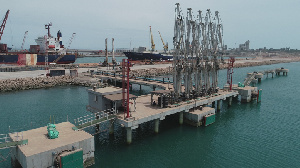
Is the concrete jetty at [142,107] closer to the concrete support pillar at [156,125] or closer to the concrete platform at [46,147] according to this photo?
the concrete support pillar at [156,125]

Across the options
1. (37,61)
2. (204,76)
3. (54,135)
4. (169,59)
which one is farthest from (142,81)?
(169,59)

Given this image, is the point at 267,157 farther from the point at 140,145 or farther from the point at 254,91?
the point at 254,91

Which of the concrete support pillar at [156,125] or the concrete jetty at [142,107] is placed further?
the concrete support pillar at [156,125]

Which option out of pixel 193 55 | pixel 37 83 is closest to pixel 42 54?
pixel 37 83

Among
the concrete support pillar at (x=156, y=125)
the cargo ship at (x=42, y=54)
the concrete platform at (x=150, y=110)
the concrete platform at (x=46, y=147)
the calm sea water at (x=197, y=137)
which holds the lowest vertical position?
the calm sea water at (x=197, y=137)

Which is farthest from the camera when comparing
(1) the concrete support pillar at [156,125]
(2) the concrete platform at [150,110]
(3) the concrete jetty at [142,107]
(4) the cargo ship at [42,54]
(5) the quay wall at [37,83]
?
(4) the cargo ship at [42,54]

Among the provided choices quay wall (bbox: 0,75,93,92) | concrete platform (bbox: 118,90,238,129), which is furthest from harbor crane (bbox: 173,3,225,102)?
quay wall (bbox: 0,75,93,92)

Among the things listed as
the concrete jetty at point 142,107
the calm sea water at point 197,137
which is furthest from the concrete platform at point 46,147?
the concrete jetty at point 142,107

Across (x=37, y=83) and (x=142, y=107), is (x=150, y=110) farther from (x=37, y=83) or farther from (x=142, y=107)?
(x=37, y=83)
